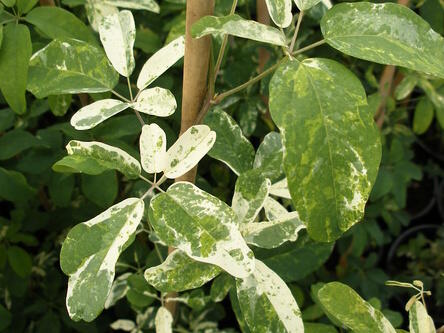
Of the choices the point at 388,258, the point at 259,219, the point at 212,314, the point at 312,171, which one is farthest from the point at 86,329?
the point at 388,258

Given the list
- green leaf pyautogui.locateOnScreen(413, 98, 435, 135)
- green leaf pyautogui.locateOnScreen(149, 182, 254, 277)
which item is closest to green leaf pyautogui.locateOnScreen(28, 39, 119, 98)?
green leaf pyautogui.locateOnScreen(149, 182, 254, 277)

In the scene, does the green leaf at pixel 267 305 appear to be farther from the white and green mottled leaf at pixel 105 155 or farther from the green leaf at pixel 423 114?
the green leaf at pixel 423 114

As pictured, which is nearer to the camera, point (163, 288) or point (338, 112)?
point (338, 112)

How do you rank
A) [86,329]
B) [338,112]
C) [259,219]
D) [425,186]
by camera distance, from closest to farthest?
[338,112]
[259,219]
[86,329]
[425,186]

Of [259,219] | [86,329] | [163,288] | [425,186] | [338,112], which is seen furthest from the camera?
[425,186]

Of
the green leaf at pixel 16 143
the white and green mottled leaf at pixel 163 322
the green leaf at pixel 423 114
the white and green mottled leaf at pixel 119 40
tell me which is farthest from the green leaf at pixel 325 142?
the green leaf at pixel 423 114

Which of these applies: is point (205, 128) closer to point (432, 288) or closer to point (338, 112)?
point (338, 112)
